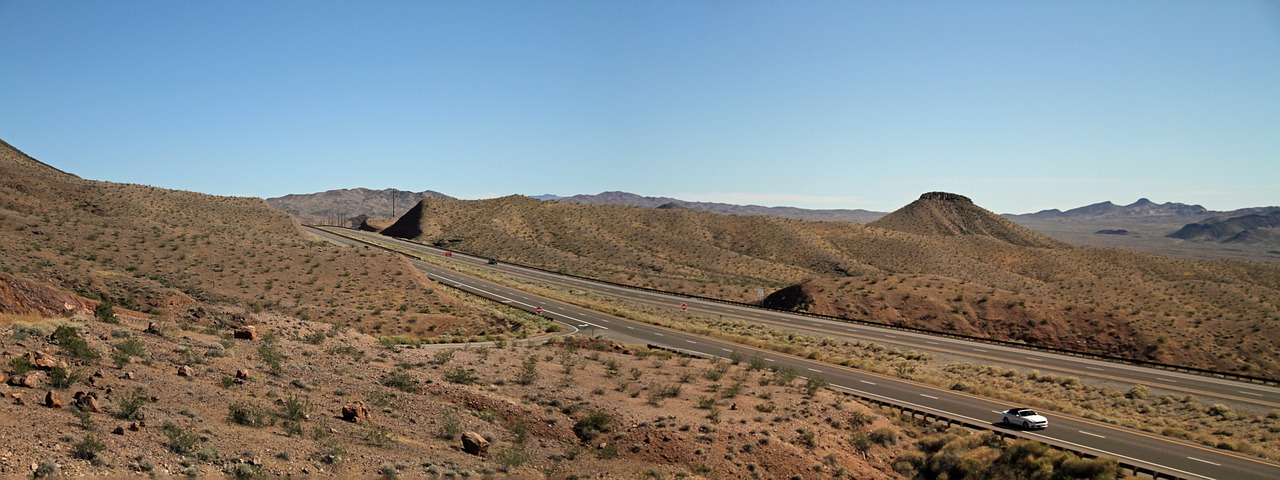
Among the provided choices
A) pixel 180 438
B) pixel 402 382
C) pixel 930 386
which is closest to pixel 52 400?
pixel 180 438

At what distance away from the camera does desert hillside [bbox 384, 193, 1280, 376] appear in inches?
2297

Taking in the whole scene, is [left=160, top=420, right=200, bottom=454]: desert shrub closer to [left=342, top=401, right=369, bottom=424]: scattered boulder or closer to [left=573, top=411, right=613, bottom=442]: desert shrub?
[left=342, top=401, right=369, bottom=424]: scattered boulder

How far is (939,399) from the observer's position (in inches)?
1207

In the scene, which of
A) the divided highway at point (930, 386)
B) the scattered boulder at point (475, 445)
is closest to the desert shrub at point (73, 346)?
the scattered boulder at point (475, 445)

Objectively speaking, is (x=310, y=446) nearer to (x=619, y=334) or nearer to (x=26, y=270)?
(x=26, y=270)

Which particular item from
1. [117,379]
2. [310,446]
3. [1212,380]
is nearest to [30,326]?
[117,379]

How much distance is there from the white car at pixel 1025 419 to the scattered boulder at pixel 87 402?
28.6 meters

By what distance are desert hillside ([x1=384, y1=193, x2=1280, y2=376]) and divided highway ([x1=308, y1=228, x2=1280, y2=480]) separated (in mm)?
12138

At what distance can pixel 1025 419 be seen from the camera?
25531 millimetres

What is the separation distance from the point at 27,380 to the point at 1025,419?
30.2m

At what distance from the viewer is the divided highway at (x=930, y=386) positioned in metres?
22.4

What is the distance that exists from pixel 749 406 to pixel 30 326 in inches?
882

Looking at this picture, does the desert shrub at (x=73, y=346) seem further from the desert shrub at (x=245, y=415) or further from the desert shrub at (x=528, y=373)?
the desert shrub at (x=528, y=373)

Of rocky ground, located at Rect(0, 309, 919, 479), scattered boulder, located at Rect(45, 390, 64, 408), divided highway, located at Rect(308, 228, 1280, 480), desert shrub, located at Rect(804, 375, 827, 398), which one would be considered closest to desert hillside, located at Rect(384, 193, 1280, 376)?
divided highway, located at Rect(308, 228, 1280, 480)
